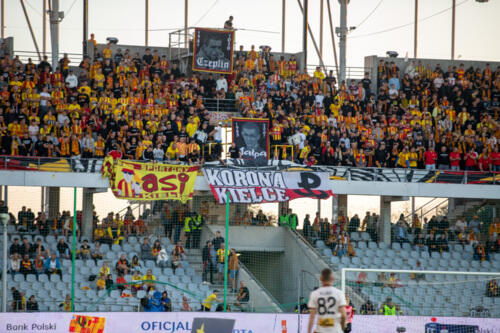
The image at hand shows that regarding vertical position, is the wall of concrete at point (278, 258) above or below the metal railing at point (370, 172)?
below

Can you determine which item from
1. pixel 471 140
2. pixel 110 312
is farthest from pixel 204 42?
pixel 110 312

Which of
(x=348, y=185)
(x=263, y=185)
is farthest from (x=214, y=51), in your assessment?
(x=263, y=185)

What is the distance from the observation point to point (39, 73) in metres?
27.6

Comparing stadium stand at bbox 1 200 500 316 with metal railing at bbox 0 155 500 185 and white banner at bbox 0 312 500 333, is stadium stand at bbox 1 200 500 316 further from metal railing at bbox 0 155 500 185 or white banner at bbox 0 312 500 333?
metal railing at bbox 0 155 500 185

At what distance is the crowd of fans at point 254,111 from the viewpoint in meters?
24.7

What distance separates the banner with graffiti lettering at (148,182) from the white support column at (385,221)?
6.83 meters

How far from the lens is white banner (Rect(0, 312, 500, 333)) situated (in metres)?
18.0

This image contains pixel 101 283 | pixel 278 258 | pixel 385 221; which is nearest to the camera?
pixel 101 283

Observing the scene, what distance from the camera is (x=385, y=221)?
86.9ft

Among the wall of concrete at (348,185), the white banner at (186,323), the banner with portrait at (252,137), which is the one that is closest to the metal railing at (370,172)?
the wall of concrete at (348,185)

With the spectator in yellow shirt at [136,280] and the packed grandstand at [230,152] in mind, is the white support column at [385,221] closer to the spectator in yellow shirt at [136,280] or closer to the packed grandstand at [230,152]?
the packed grandstand at [230,152]

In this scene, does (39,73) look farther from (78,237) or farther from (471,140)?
(471,140)

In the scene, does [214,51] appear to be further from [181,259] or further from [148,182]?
[181,259]

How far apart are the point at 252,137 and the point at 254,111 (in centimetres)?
217
